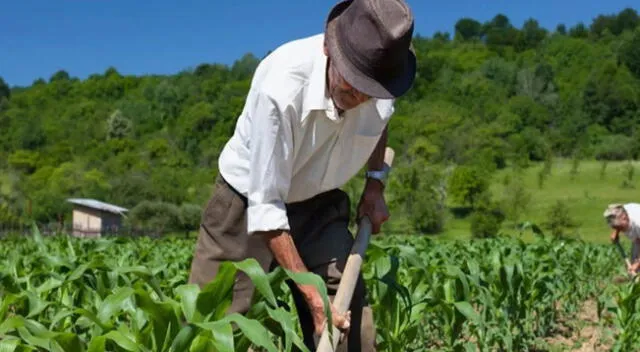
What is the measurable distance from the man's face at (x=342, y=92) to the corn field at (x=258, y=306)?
22.1 inches

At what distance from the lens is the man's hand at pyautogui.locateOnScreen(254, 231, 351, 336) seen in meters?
2.71

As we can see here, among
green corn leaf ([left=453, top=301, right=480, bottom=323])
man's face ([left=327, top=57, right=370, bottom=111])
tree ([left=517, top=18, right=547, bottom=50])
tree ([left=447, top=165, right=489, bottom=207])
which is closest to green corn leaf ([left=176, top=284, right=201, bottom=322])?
man's face ([left=327, top=57, right=370, bottom=111])

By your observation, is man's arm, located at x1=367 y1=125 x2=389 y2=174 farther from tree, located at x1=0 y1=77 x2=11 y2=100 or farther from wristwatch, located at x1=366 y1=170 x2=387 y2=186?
tree, located at x1=0 y1=77 x2=11 y2=100

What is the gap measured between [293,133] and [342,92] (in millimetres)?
203

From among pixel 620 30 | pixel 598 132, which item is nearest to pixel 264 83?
pixel 598 132

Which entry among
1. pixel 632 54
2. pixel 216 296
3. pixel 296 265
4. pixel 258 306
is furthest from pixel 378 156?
pixel 632 54

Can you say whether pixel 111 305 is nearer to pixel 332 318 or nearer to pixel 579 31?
pixel 332 318

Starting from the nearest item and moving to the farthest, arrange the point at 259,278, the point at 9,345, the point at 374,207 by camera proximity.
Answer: the point at 9,345
the point at 259,278
the point at 374,207

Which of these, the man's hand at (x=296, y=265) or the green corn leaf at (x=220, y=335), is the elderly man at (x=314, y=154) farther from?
the green corn leaf at (x=220, y=335)

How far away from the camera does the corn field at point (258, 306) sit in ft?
7.84

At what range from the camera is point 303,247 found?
10.2 ft

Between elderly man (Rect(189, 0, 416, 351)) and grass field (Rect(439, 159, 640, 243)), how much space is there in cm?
3826

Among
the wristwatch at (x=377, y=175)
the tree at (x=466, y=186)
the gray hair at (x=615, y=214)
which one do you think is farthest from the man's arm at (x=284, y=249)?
the tree at (x=466, y=186)

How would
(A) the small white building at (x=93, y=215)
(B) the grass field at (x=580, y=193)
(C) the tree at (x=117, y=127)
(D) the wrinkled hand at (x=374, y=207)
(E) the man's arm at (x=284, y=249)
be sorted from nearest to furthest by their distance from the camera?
1. (E) the man's arm at (x=284, y=249)
2. (D) the wrinkled hand at (x=374, y=207)
3. (B) the grass field at (x=580, y=193)
4. (A) the small white building at (x=93, y=215)
5. (C) the tree at (x=117, y=127)
